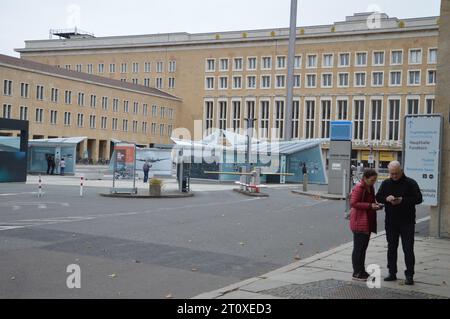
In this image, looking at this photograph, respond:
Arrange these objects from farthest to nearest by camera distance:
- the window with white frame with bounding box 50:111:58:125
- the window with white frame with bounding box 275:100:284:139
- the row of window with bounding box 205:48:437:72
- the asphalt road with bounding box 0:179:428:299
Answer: the window with white frame with bounding box 275:100:284:139 → the row of window with bounding box 205:48:437:72 → the window with white frame with bounding box 50:111:58:125 → the asphalt road with bounding box 0:179:428:299

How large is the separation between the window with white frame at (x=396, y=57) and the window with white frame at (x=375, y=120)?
6.01 meters

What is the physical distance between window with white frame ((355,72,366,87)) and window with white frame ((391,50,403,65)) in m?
4.56

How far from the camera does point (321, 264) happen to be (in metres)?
10.1

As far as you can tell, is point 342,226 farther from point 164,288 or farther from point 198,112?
point 198,112

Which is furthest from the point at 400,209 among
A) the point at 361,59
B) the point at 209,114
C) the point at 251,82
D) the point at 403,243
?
the point at 209,114

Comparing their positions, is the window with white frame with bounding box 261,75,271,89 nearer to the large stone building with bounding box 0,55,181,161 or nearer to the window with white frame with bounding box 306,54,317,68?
the window with white frame with bounding box 306,54,317,68

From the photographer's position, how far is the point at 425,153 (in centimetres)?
1426

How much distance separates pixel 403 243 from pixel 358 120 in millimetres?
84922

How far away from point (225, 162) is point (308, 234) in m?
33.9

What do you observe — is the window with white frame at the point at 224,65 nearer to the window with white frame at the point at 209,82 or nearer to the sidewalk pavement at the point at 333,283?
the window with white frame at the point at 209,82

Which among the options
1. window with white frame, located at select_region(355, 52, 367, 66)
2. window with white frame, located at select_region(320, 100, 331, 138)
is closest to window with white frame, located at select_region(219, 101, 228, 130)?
window with white frame, located at select_region(320, 100, 331, 138)

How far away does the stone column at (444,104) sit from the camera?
1402cm

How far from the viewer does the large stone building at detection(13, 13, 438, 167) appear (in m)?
86.9

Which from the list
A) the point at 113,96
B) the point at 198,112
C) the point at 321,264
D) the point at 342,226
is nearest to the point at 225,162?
the point at 342,226
